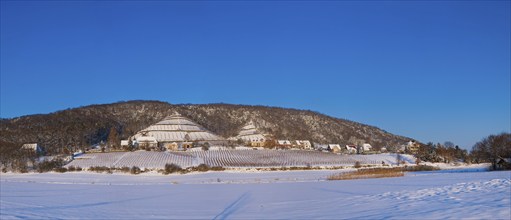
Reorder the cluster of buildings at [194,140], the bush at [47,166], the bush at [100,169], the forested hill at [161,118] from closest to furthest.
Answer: the bush at [100,169] → the bush at [47,166] → the cluster of buildings at [194,140] → the forested hill at [161,118]

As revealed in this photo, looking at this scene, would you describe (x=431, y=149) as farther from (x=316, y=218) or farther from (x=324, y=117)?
(x=324, y=117)

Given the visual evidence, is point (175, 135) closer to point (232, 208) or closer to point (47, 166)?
point (47, 166)

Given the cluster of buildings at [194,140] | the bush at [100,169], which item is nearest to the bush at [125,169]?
the bush at [100,169]

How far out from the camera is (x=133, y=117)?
543ft

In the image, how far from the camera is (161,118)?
157 meters

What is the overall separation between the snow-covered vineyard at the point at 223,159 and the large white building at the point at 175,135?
1886 cm

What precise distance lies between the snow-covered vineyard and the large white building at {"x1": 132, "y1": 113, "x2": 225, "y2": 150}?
18.9 meters

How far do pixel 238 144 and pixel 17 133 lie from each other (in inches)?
Result: 2314

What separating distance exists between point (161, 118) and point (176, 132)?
131 feet

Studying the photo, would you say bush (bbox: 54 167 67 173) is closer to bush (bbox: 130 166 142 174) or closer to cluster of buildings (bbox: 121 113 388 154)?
bush (bbox: 130 166 142 174)

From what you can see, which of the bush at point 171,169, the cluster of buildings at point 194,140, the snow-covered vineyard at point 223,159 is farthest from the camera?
the cluster of buildings at point 194,140

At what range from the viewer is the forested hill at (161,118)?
111m

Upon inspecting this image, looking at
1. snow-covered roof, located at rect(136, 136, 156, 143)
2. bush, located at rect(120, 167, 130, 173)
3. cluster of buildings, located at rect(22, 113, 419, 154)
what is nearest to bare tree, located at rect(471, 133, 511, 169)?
cluster of buildings, located at rect(22, 113, 419, 154)

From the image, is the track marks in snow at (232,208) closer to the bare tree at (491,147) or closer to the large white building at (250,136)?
the bare tree at (491,147)
